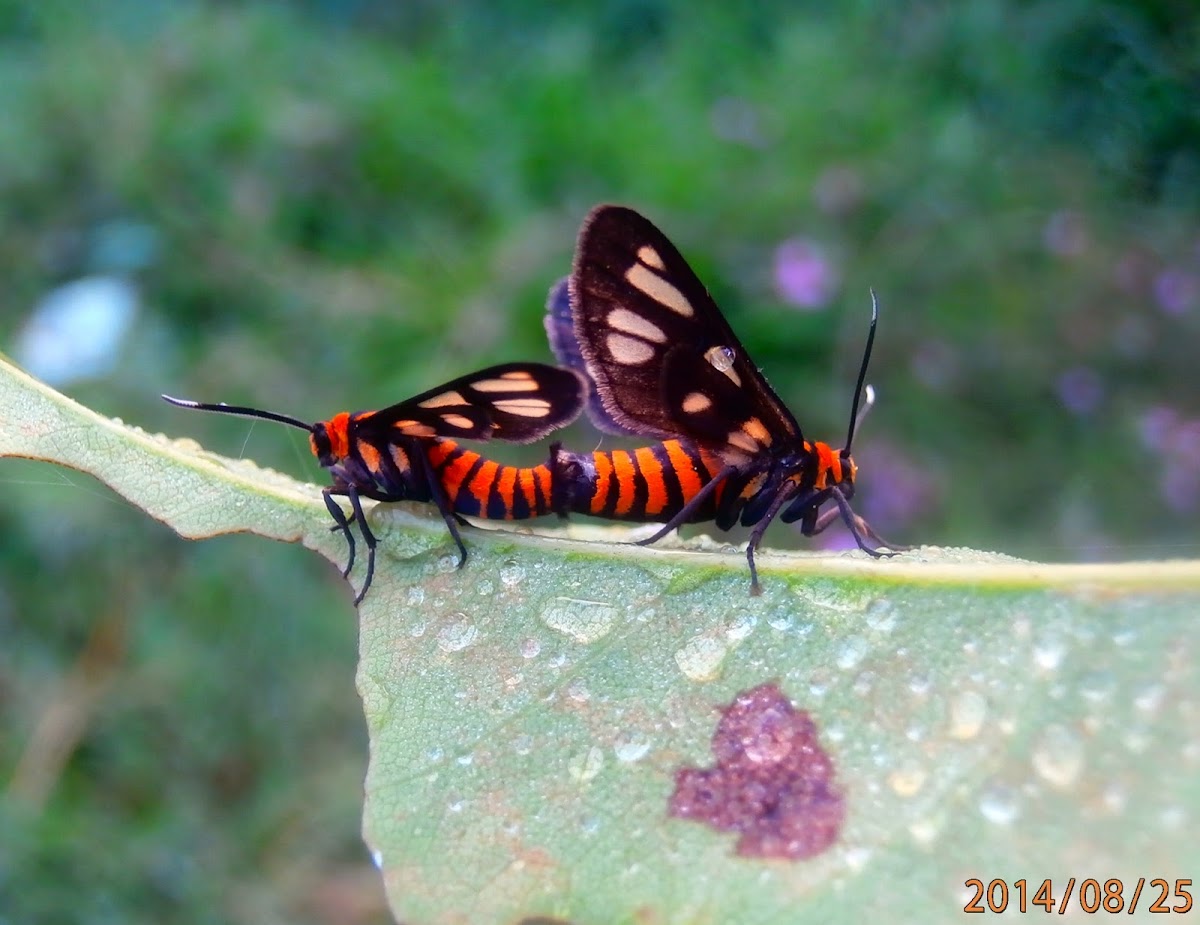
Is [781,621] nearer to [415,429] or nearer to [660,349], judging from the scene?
[660,349]

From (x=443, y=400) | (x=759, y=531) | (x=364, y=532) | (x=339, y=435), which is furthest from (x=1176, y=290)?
(x=364, y=532)

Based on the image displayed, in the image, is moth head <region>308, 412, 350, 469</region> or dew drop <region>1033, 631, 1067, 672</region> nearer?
dew drop <region>1033, 631, 1067, 672</region>

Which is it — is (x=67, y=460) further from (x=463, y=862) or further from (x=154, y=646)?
(x=154, y=646)

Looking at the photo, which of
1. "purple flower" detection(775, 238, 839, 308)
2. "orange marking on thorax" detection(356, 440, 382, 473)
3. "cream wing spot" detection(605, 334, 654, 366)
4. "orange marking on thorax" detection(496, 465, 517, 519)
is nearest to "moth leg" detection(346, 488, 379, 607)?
"orange marking on thorax" detection(356, 440, 382, 473)

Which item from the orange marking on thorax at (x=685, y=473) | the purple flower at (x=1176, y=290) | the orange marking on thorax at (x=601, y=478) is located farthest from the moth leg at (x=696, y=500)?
the purple flower at (x=1176, y=290)

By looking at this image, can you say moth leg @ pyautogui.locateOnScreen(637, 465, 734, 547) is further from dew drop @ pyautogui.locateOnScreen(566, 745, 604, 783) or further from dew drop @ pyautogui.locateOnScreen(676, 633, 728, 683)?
dew drop @ pyautogui.locateOnScreen(566, 745, 604, 783)

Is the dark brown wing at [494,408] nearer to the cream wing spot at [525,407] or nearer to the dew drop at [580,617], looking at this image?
the cream wing spot at [525,407]
